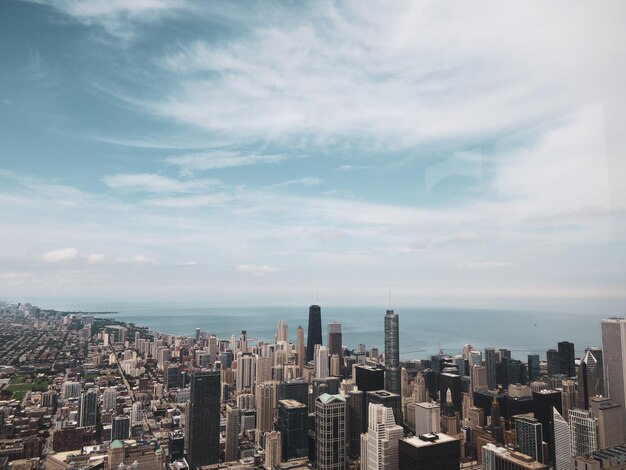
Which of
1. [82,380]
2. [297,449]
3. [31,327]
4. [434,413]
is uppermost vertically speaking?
[31,327]

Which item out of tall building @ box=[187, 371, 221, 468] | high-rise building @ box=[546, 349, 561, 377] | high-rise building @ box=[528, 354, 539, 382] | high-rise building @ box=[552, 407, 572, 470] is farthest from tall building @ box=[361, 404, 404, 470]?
high-rise building @ box=[528, 354, 539, 382]

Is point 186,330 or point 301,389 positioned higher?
point 186,330

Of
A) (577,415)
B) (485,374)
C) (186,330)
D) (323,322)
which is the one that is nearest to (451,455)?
(577,415)

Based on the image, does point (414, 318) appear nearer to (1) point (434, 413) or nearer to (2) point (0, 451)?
(1) point (434, 413)

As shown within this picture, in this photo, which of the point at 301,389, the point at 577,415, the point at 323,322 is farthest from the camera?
the point at 323,322

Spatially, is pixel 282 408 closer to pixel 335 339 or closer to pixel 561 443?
pixel 561 443

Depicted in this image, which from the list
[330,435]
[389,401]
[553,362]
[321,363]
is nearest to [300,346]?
[321,363]

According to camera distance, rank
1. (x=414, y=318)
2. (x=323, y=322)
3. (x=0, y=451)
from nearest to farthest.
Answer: (x=0, y=451) < (x=414, y=318) < (x=323, y=322)

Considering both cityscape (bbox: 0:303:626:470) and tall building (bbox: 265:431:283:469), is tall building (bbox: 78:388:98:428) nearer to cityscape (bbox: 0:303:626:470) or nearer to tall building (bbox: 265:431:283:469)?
cityscape (bbox: 0:303:626:470)
